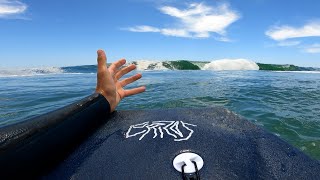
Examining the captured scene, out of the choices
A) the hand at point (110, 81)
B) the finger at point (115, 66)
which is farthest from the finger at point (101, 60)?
the finger at point (115, 66)

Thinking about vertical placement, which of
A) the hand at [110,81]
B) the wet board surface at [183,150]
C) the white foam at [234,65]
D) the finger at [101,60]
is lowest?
the white foam at [234,65]

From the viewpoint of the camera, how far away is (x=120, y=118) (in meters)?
3.09

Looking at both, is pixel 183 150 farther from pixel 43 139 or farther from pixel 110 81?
pixel 110 81

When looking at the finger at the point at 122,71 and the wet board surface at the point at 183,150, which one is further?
the finger at the point at 122,71

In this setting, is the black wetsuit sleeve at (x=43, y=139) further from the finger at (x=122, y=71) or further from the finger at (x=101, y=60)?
the finger at (x=122, y=71)

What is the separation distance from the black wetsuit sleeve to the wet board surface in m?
0.09

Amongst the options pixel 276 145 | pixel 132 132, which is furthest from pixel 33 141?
pixel 276 145

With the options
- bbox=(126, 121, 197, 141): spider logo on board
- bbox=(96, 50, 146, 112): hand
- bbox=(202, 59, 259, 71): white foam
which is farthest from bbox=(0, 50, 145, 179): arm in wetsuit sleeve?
bbox=(202, 59, 259, 71): white foam

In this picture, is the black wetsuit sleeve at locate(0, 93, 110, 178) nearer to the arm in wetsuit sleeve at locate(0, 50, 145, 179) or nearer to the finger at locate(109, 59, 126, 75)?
the arm in wetsuit sleeve at locate(0, 50, 145, 179)

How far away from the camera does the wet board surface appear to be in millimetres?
1836

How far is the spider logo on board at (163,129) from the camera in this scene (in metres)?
2.30

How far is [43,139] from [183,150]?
100 cm

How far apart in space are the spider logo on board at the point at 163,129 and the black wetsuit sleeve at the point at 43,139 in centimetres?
45

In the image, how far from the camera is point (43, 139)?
1963 mm
